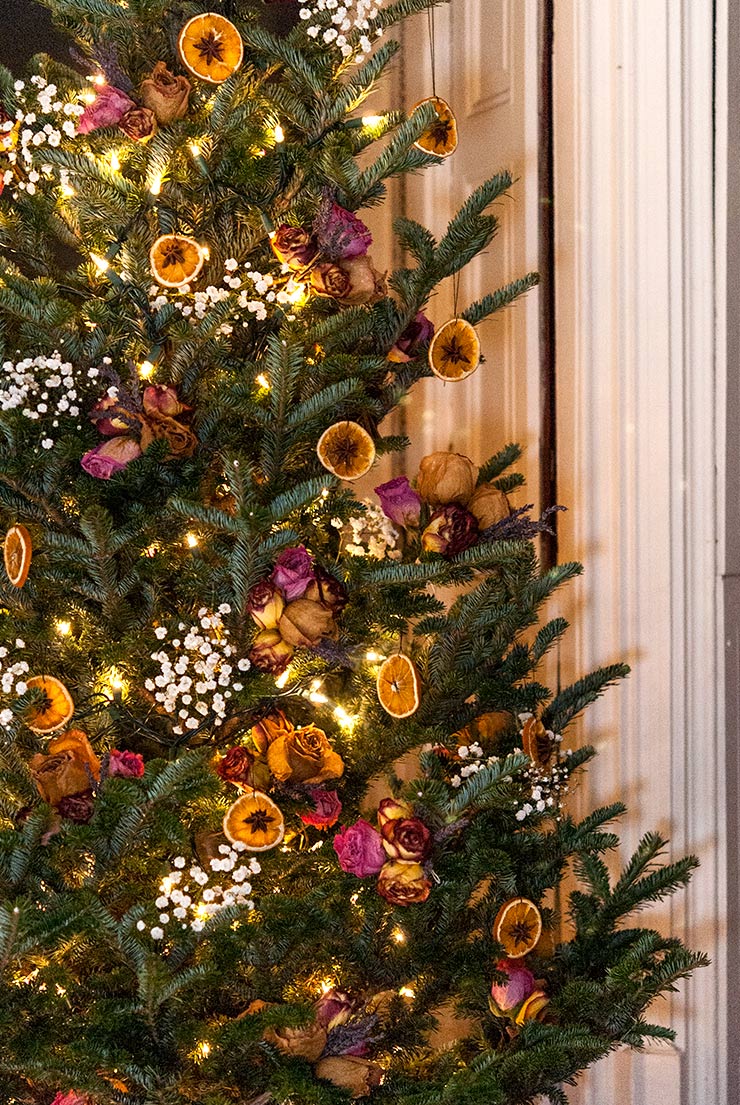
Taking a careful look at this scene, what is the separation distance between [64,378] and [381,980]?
2.32 feet

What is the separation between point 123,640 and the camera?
1.08 m

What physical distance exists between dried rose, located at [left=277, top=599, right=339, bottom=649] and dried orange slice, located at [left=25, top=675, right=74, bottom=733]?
0.23m

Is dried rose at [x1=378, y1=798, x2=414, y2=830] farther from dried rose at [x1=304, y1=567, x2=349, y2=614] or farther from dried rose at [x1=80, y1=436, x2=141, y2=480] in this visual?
dried rose at [x1=80, y1=436, x2=141, y2=480]

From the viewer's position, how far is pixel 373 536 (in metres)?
1.30

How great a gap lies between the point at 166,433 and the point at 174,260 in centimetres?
18

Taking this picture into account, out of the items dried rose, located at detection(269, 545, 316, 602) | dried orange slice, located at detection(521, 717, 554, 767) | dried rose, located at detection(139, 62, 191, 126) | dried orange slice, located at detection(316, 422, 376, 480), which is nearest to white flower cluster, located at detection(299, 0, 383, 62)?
dried rose, located at detection(139, 62, 191, 126)

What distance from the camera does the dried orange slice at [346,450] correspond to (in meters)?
1.12

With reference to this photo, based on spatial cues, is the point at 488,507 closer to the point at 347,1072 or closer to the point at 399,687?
the point at 399,687

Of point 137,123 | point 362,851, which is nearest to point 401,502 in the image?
point 362,851

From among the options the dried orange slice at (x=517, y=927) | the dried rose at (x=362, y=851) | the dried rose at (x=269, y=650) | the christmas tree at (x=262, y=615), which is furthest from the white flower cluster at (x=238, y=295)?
the dried orange slice at (x=517, y=927)

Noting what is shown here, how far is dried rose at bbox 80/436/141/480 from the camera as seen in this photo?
104 centimetres

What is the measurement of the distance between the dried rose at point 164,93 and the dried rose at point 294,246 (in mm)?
163

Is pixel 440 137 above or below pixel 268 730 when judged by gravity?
above

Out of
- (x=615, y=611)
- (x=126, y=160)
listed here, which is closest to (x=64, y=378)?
(x=126, y=160)
